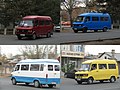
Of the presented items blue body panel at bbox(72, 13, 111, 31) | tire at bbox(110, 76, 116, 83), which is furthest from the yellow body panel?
blue body panel at bbox(72, 13, 111, 31)

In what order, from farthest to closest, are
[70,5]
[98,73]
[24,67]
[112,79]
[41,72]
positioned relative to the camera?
[70,5]
[112,79]
[98,73]
[24,67]
[41,72]

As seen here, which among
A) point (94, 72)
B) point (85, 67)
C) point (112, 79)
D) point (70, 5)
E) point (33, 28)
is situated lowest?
point (112, 79)

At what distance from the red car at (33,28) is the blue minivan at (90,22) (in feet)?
17.8

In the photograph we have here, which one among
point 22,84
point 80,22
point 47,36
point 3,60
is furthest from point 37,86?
point 80,22

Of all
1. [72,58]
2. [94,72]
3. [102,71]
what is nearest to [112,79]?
[102,71]

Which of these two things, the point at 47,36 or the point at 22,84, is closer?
the point at 22,84

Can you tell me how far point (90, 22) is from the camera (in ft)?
89.0

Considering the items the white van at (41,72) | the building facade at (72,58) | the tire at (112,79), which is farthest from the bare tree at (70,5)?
the white van at (41,72)

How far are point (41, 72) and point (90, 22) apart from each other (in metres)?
12.1

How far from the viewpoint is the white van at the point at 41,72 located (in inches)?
642

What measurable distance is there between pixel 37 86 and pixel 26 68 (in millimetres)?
1832

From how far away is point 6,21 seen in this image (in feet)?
100

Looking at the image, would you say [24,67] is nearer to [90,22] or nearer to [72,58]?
[72,58]

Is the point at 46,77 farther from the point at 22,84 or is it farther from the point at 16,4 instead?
the point at 16,4
